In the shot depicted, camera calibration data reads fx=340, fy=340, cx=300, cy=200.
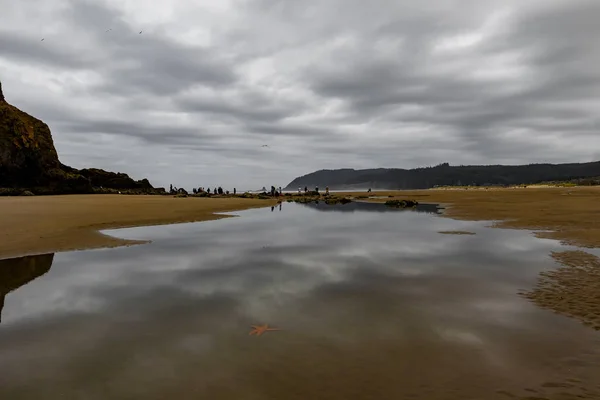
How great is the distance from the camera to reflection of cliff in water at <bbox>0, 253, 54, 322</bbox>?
9.38 metres

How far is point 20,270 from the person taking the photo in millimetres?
11070

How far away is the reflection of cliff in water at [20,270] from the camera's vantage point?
9.38 meters

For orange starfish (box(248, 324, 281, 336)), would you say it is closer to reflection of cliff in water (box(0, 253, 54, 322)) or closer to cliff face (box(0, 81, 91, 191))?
reflection of cliff in water (box(0, 253, 54, 322))

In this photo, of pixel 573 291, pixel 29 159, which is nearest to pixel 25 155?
pixel 29 159

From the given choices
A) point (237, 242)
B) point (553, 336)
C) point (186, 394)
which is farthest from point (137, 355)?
point (237, 242)

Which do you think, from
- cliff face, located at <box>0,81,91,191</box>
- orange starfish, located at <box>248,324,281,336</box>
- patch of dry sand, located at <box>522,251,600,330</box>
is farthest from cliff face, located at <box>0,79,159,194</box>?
patch of dry sand, located at <box>522,251,600,330</box>

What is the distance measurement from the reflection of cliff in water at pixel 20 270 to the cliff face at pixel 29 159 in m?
44.9

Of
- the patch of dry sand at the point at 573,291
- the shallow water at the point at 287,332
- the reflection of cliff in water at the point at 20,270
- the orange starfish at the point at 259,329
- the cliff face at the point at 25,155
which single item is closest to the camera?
the shallow water at the point at 287,332

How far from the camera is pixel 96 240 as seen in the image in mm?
16766

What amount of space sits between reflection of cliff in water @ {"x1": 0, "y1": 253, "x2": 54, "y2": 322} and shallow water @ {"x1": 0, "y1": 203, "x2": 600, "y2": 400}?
72 millimetres

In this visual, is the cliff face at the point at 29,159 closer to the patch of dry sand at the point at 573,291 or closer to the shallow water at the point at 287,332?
the shallow water at the point at 287,332

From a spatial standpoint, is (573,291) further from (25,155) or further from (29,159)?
(29,159)

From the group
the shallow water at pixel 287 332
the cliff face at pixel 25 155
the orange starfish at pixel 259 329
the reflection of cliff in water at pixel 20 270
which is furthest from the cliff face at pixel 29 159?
the orange starfish at pixel 259 329

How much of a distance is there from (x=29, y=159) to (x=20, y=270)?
52.7 meters
